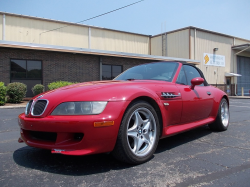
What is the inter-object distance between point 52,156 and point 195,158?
1903 mm

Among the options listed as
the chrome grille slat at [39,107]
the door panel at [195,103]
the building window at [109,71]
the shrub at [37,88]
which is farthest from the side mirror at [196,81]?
the building window at [109,71]

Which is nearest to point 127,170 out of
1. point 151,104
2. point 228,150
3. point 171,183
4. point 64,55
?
point 171,183

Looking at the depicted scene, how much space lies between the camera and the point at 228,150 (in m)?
3.24

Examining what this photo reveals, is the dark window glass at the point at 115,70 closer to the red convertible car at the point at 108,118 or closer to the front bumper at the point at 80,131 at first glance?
the red convertible car at the point at 108,118

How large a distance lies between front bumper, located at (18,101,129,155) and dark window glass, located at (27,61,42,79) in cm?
1182

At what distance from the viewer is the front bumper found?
2.20m

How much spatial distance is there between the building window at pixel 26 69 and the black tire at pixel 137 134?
39.4 feet

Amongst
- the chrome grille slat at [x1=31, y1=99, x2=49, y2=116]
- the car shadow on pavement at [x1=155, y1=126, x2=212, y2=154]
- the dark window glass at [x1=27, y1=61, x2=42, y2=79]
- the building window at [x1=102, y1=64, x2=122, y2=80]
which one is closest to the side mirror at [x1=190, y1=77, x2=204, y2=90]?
the car shadow on pavement at [x1=155, y1=126, x2=212, y2=154]

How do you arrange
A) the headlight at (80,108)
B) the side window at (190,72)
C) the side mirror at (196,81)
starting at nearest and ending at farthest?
the headlight at (80,108) → the side mirror at (196,81) → the side window at (190,72)

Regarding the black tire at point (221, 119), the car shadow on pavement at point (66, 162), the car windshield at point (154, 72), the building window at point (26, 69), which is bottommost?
the car shadow on pavement at point (66, 162)

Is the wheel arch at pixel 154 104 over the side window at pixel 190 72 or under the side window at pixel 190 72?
under

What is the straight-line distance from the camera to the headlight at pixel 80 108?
2.27 m

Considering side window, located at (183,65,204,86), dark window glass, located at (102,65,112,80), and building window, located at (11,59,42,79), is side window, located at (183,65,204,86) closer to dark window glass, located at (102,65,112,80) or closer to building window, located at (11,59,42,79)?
building window, located at (11,59,42,79)

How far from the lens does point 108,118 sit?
7.43ft
